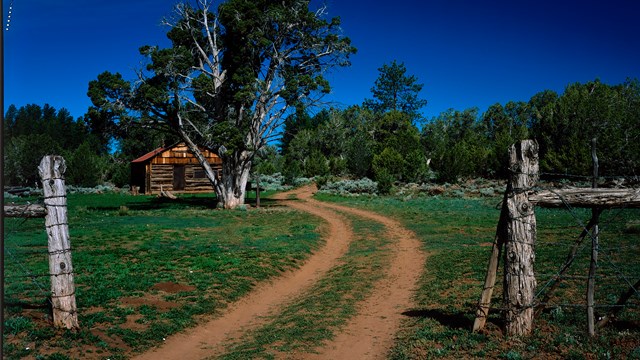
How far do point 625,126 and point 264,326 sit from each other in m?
34.4

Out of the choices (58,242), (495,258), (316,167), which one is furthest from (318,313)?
(316,167)

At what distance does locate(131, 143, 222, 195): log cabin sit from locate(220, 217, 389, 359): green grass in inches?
1592

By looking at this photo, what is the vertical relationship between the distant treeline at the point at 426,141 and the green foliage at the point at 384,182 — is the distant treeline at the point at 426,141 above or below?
above

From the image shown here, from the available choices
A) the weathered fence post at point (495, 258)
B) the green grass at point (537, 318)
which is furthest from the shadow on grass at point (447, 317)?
the weathered fence post at point (495, 258)

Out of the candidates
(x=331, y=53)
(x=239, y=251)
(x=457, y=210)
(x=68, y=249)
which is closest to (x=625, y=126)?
(x=457, y=210)

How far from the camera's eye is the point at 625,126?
33312 mm

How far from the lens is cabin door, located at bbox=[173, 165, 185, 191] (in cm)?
5437

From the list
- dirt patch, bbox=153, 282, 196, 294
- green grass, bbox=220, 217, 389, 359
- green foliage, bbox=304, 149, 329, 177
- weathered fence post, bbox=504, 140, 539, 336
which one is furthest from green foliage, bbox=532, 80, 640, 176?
green foliage, bbox=304, 149, 329, 177

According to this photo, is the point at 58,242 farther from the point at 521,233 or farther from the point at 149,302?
the point at 521,233

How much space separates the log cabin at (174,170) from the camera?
53312 millimetres

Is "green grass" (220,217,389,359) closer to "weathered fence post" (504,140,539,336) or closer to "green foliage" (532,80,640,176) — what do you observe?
"weathered fence post" (504,140,539,336)

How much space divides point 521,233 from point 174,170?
51.6m

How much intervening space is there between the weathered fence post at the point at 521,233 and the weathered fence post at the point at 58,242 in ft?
26.1

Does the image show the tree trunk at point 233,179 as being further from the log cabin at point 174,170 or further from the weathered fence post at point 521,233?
the weathered fence post at point 521,233
